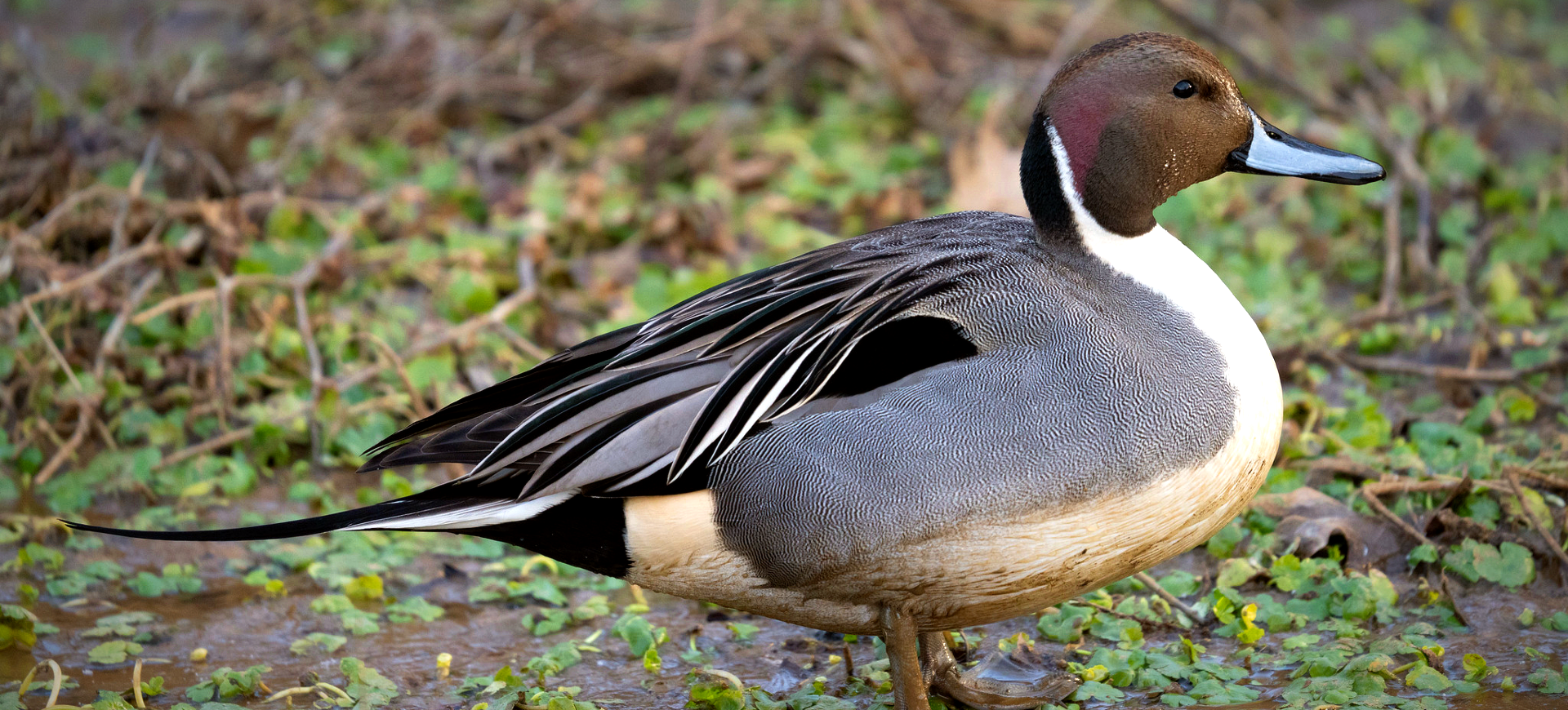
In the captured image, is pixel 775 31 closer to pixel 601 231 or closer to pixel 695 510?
pixel 601 231

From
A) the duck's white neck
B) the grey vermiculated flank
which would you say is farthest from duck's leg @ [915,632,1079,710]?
the duck's white neck

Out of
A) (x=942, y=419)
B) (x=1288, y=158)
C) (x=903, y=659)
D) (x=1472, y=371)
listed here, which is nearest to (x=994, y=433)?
(x=942, y=419)

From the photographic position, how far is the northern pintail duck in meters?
2.17

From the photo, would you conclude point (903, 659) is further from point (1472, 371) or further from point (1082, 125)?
point (1472, 371)

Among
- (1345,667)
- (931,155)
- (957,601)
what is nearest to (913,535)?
(957,601)

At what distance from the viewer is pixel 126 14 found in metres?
6.73

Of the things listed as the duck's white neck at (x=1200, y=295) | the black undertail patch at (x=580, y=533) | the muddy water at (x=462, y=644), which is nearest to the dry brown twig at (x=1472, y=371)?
the muddy water at (x=462, y=644)

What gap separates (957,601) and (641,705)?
0.68 meters

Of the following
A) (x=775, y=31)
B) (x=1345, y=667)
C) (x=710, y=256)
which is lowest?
(x=1345, y=667)

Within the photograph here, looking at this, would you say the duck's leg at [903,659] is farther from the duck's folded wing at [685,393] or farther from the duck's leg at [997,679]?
the duck's folded wing at [685,393]

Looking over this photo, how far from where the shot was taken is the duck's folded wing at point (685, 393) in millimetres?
2258

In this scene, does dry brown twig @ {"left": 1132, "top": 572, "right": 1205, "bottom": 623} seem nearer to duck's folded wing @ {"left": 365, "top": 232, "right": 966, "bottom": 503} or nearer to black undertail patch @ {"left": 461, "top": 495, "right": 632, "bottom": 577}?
duck's folded wing @ {"left": 365, "top": 232, "right": 966, "bottom": 503}

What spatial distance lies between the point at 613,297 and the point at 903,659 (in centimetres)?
224

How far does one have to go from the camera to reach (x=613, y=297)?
4.32 meters
